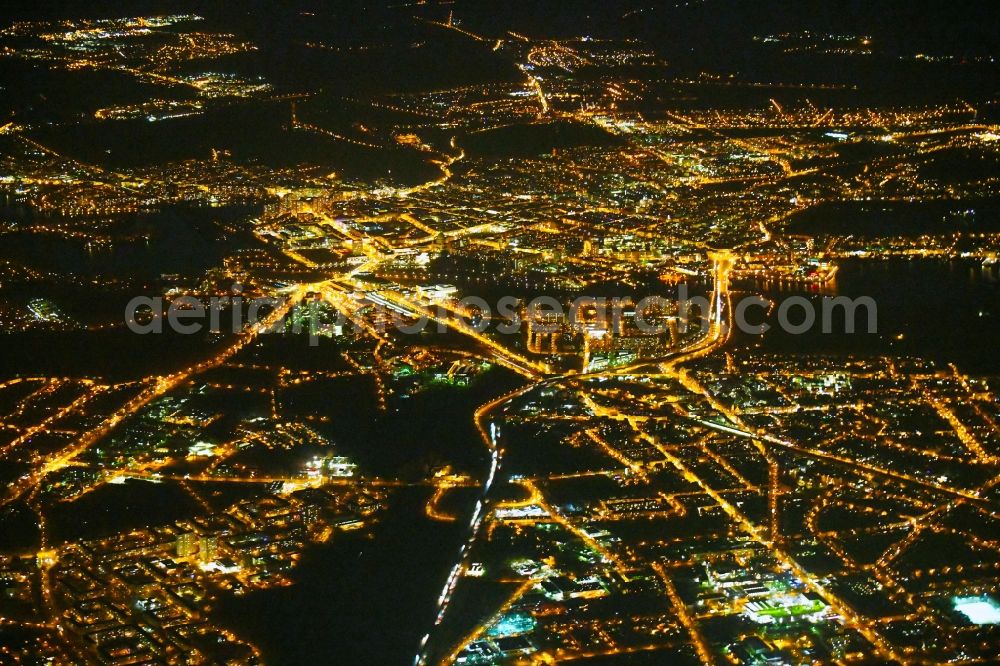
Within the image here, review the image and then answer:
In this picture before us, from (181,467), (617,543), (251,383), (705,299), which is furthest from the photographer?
(705,299)

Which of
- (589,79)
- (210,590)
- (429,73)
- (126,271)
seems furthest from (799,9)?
(210,590)

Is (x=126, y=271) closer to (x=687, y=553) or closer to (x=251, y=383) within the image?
(x=251, y=383)

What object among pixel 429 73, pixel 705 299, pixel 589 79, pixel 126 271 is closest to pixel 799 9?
pixel 589 79

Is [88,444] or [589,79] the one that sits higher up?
[589,79]

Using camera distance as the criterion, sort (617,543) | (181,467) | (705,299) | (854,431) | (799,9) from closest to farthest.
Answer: (617,543) < (181,467) < (854,431) < (705,299) < (799,9)

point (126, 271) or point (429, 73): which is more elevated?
point (429, 73)

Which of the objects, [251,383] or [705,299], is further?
[705,299]

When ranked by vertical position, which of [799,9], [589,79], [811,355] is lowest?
[811,355]

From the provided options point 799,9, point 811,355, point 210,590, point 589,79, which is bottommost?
point 210,590

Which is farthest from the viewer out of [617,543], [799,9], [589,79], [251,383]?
[799,9]

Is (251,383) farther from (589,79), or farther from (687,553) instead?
(589,79)
